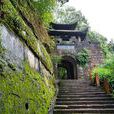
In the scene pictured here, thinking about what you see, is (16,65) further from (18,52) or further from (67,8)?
(67,8)

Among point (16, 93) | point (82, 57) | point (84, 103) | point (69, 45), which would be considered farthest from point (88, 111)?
point (69, 45)

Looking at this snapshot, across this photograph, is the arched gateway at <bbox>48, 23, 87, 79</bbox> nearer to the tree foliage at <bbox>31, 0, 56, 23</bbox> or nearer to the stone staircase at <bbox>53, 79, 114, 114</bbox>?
the tree foliage at <bbox>31, 0, 56, 23</bbox>

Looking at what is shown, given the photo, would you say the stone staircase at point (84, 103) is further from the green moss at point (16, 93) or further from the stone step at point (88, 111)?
the green moss at point (16, 93)

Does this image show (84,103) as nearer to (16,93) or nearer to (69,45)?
(16,93)

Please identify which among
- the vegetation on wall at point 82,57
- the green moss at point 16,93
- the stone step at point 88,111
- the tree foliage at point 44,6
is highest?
the tree foliage at point 44,6

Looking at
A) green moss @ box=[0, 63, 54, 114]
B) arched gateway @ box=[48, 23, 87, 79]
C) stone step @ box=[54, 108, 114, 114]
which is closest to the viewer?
green moss @ box=[0, 63, 54, 114]

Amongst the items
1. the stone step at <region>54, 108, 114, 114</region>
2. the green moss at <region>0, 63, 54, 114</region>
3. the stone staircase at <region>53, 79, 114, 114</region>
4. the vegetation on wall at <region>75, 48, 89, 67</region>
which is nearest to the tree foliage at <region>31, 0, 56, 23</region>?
the stone staircase at <region>53, 79, 114, 114</region>

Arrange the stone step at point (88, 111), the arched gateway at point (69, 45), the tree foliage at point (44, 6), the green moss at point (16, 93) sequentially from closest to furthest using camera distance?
the green moss at point (16, 93) → the stone step at point (88, 111) → the tree foliage at point (44, 6) → the arched gateway at point (69, 45)

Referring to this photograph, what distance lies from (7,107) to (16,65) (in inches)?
42.2

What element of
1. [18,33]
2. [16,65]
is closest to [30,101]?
[16,65]

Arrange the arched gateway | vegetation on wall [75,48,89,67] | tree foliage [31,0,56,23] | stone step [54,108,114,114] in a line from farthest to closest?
the arched gateway → vegetation on wall [75,48,89,67] → tree foliage [31,0,56,23] → stone step [54,108,114,114]

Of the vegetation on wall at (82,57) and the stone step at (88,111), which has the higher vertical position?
the vegetation on wall at (82,57)

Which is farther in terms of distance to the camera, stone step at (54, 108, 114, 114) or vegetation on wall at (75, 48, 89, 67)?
vegetation on wall at (75, 48, 89, 67)

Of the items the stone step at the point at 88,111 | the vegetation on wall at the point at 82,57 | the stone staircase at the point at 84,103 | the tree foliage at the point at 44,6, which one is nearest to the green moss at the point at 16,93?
the stone step at the point at 88,111
